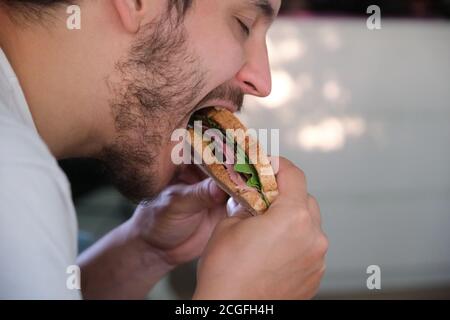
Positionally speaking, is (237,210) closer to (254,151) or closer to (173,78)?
(254,151)

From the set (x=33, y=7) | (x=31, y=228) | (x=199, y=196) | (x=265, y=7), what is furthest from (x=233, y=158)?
(x=31, y=228)

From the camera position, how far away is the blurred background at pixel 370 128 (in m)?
2.87

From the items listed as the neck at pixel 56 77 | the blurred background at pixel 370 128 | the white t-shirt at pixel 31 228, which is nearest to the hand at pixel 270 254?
the white t-shirt at pixel 31 228

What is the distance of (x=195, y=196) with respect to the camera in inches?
52.9

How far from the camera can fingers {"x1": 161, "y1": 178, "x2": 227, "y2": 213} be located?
1.31 m

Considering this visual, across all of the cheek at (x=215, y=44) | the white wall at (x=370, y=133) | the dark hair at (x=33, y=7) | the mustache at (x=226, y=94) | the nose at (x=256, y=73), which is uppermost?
the dark hair at (x=33, y=7)

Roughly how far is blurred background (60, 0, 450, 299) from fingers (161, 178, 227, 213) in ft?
4.86

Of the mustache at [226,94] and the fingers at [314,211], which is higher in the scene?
the mustache at [226,94]

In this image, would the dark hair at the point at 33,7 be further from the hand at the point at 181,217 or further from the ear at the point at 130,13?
the hand at the point at 181,217

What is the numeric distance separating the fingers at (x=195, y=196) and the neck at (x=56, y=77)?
0.29m

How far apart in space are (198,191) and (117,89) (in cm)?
32
